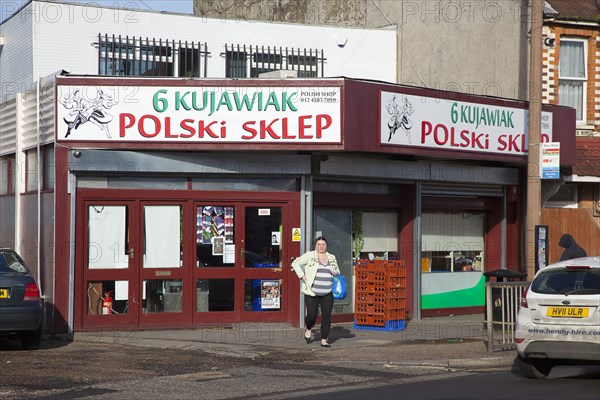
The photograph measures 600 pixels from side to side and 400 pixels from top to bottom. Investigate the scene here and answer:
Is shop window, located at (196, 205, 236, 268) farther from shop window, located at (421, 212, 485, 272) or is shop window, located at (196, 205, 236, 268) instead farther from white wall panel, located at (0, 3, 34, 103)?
white wall panel, located at (0, 3, 34, 103)

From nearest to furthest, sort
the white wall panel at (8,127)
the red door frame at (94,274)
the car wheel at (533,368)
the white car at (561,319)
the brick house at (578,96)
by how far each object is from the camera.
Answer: the white car at (561,319), the car wheel at (533,368), the red door frame at (94,274), the white wall panel at (8,127), the brick house at (578,96)

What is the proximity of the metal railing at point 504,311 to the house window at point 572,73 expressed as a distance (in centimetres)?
910

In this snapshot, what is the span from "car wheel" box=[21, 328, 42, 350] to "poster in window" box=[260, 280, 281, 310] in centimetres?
451

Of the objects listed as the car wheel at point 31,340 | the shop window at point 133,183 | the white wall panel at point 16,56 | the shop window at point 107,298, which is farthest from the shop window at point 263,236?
the white wall panel at point 16,56

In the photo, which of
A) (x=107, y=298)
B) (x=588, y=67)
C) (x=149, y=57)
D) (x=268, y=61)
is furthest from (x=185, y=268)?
(x=588, y=67)

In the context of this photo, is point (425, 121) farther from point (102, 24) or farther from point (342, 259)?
point (102, 24)

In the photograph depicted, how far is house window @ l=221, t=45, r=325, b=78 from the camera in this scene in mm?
22188

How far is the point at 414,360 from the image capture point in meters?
14.1

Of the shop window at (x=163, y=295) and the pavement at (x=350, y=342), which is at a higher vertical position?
the shop window at (x=163, y=295)

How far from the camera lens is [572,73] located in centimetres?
2328

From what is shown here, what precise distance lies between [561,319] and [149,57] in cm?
1209

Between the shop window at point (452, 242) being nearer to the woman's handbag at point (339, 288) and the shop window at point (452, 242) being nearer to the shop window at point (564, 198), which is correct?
the shop window at point (564, 198)

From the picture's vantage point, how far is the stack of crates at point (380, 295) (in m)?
18.2

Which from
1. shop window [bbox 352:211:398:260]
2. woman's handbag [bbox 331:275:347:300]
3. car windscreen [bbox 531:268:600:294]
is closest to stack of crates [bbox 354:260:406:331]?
woman's handbag [bbox 331:275:347:300]
